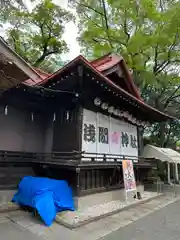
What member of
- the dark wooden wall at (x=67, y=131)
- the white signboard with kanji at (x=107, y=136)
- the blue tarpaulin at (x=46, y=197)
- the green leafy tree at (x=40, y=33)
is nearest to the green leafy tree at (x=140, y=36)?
the green leafy tree at (x=40, y=33)

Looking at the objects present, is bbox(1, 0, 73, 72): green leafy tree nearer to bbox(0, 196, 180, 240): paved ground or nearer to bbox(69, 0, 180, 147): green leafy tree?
bbox(69, 0, 180, 147): green leafy tree

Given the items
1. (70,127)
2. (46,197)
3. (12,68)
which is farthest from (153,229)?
(12,68)

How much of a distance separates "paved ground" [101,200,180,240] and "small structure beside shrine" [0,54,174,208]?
169 centimetres

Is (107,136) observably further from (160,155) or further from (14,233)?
(160,155)

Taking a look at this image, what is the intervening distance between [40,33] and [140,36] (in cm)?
746

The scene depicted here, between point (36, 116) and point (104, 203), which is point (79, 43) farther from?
point (104, 203)

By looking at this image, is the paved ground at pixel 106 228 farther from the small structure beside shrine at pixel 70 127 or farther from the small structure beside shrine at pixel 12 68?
the small structure beside shrine at pixel 12 68

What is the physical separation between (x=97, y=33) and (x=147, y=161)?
905 cm

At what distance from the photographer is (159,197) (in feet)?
28.9

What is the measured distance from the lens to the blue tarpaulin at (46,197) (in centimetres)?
491

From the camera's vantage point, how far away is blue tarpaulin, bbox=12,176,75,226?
491 cm

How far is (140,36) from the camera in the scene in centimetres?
1173

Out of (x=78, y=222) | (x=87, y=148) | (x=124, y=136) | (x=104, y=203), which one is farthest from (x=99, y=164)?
(x=124, y=136)

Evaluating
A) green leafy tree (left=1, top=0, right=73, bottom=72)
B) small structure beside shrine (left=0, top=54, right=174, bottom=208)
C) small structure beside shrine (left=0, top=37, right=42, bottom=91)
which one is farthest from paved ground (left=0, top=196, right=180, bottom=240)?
green leafy tree (left=1, top=0, right=73, bottom=72)
